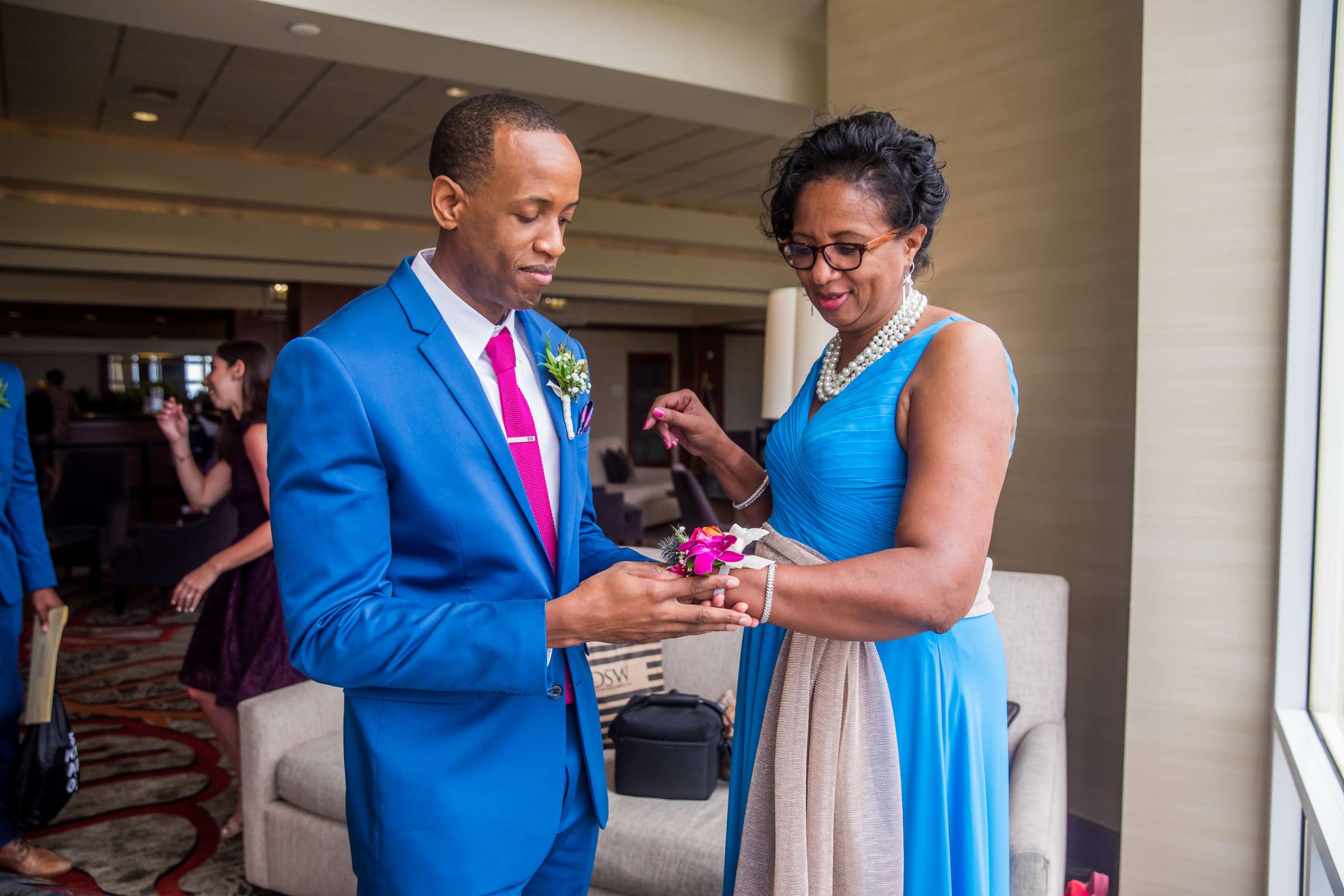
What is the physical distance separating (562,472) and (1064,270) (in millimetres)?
2460

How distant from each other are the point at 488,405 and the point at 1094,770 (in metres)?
2.77

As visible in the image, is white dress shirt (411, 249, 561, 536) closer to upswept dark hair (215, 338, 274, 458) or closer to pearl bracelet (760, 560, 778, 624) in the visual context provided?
pearl bracelet (760, 560, 778, 624)

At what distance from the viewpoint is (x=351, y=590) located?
1144 mm

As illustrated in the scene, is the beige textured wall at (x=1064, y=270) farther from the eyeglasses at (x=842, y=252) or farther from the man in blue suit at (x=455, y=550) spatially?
the man in blue suit at (x=455, y=550)

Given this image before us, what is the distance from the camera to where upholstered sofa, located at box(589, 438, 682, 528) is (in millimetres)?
10469

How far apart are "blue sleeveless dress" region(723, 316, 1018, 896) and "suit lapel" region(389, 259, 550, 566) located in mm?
494

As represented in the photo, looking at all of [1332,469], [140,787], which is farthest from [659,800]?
[140,787]

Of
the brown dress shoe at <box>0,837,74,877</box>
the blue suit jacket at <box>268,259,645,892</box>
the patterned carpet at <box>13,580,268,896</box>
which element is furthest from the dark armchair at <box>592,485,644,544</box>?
the blue suit jacket at <box>268,259,645,892</box>

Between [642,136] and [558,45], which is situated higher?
[642,136]

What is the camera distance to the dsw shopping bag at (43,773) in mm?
2861

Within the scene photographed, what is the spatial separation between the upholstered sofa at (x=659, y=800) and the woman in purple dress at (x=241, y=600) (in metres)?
0.33

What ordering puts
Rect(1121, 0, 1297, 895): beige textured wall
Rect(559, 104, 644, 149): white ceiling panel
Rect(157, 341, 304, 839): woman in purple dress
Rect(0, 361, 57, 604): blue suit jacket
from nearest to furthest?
1. Rect(1121, 0, 1297, 895): beige textured wall
2. Rect(0, 361, 57, 604): blue suit jacket
3. Rect(157, 341, 304, 839): woman in purple dress
4. Rect(559, 104, 644, 149): white ceiling panel

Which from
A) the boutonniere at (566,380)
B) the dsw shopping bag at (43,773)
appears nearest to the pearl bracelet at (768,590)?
the boutonniere at (566,380)

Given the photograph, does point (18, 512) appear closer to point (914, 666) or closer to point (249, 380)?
point (249, 380)
